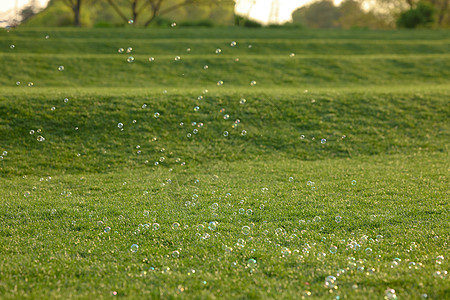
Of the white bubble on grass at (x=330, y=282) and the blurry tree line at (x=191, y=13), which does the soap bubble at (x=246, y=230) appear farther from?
the blurry tree line at (x=191, y=13)

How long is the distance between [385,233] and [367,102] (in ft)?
25.8

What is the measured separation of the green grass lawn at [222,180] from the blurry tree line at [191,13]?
17.3 meters

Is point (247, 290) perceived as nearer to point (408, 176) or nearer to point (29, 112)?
point (408, 176)

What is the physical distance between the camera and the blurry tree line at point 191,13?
107 ft

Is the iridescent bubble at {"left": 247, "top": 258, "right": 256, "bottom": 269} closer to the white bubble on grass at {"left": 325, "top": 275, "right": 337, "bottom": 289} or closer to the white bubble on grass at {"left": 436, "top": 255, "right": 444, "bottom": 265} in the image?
the white bubble on grass at {"left": 325, "top": 275, "right": 337, "bottom": 289}

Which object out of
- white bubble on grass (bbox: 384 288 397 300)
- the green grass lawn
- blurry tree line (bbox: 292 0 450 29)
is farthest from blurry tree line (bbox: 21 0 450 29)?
white bubble on grass (bbox: 384 288 397 300)

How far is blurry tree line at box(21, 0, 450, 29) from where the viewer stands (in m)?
32.5

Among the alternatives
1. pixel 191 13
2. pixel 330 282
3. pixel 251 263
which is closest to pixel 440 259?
pixel 330 282

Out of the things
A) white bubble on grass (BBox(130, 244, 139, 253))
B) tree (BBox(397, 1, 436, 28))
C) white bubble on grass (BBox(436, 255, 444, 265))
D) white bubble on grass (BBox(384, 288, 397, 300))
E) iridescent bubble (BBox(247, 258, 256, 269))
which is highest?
tree (BBox(397, 1, 436, 28))

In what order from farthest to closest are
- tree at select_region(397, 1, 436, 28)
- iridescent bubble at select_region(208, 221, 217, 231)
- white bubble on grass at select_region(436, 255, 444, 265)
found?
tree at select_region(397, 1, 436, 28) → iridescent bubble at select_region(208, 221, 217, 231) → white bubble on grass at select_region(436, 255, 444, 265)

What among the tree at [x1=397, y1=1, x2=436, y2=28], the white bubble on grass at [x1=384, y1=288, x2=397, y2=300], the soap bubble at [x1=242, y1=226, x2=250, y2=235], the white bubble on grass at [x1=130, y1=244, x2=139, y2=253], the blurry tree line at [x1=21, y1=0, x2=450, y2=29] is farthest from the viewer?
the blurry tree line at [x1=21, y1=0, x2=450, y2=29]

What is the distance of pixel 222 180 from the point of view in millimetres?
7754

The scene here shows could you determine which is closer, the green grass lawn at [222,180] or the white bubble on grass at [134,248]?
the green grass lawn at [222,180]

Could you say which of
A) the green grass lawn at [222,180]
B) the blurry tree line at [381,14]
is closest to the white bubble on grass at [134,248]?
the green grass lawn at [222,180]
